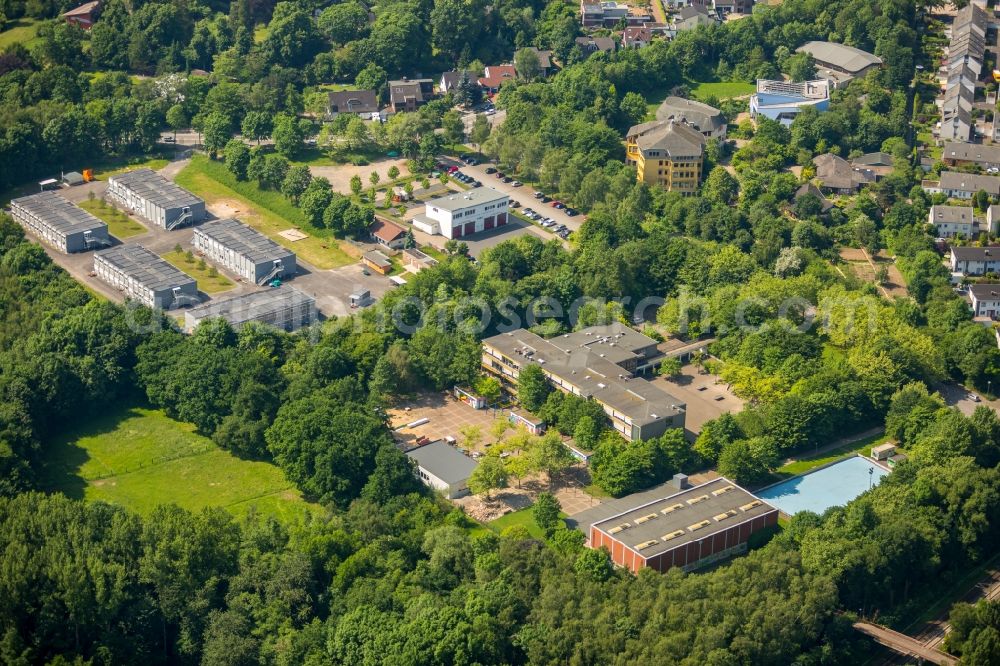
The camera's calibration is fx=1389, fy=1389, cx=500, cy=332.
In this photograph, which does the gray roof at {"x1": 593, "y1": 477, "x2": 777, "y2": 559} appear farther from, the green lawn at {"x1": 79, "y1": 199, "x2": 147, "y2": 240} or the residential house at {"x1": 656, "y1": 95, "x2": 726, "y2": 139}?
the green lawn at {"x1": 79, "y1": 199, "x2": 147, "y2": 240}

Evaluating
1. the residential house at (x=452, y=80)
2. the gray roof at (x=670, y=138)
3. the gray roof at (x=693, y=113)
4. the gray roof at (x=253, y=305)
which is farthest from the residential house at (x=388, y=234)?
the gray roof at (x=693, y=113)

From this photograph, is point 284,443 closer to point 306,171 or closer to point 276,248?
point 276,248

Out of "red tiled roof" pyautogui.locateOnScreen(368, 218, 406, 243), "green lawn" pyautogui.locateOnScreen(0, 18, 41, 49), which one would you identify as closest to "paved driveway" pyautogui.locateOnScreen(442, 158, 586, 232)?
"red tiled roof" pyautogui.locateOnScreen(368, 218, 406, 243)

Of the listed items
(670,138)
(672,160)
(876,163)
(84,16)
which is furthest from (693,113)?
(84,16)

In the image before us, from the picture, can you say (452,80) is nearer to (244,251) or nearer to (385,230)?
(385,230)

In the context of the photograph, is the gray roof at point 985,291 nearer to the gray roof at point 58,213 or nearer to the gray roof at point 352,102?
the gray roof at point 352,102
